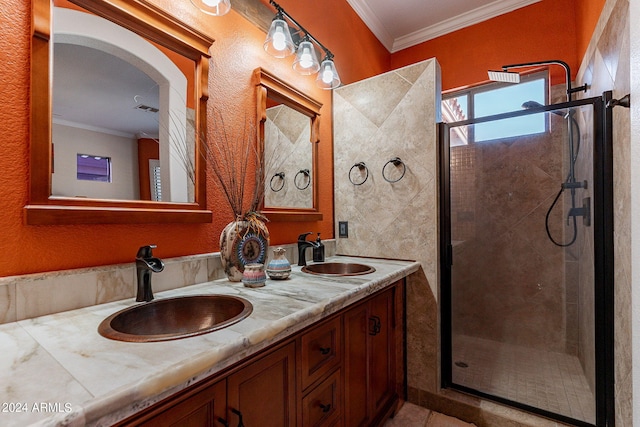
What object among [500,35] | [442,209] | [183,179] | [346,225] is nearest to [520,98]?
[500,35]

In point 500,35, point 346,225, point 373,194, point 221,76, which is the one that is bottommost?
point 346,225

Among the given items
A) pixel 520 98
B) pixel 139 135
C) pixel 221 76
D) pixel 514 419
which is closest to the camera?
pixel 139 135

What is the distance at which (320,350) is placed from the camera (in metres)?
1.10

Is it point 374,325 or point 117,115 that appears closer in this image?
point 117,115

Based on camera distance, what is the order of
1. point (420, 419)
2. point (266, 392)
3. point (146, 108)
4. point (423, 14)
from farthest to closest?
point (423, 14)
point (420, 419)
point (146, 108)
point (266, 392)

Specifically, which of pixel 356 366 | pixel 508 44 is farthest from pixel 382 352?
pixel 508 44

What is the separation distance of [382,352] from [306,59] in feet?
5.56

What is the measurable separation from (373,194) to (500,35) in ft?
6.06

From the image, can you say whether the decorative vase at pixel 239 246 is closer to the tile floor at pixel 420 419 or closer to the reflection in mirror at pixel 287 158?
the reflection in mirror at pixel 287 158

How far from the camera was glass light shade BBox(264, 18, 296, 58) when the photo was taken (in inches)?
61.1

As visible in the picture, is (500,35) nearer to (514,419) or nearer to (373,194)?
(373,194)

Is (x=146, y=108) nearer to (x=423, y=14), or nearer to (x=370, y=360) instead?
(x=370, y=360)

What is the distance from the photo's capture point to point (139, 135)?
3.84ft

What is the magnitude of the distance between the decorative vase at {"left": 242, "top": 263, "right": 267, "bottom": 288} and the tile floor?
3.78 feet
